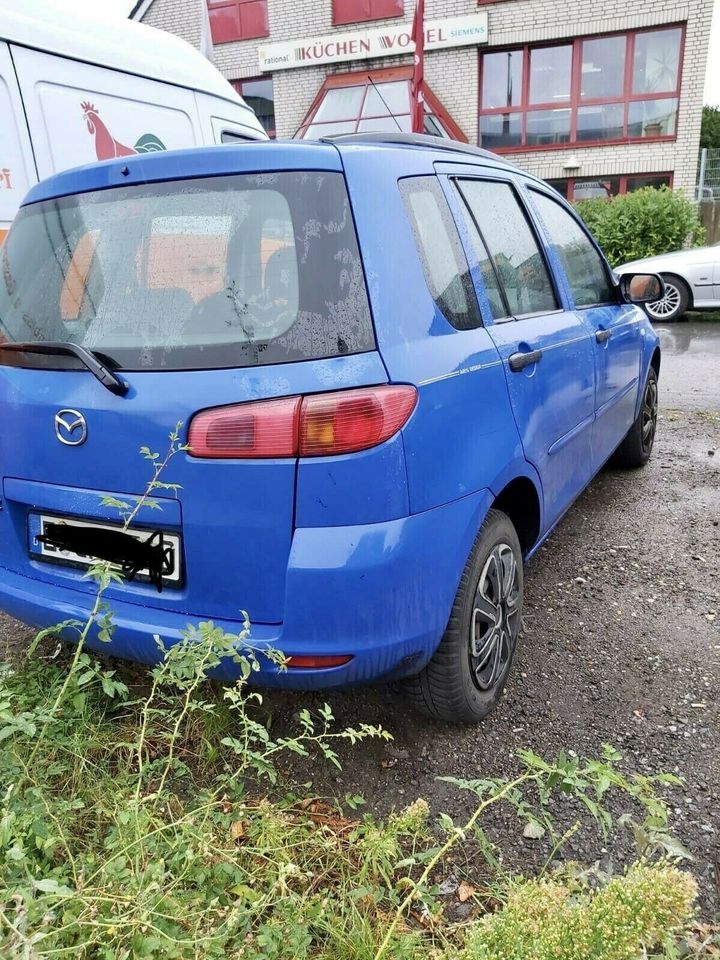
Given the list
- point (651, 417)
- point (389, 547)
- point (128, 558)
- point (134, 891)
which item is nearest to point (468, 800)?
point (389, 547)

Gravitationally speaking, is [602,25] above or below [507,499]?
above

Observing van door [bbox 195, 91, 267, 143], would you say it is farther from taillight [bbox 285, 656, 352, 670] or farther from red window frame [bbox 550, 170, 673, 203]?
red window frame [bbox 550, 170, 673, 203]

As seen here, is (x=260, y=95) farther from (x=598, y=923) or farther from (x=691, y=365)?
(x=598, y=923)

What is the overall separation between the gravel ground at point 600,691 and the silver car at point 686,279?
27.0 ft

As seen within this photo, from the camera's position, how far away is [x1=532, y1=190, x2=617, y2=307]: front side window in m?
3.60

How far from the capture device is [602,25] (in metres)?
17.5

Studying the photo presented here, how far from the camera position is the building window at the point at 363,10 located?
18734mm

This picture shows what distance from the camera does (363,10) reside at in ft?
62.5

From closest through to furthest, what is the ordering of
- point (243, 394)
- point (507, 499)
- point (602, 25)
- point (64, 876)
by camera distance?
point (64, 876)
point (243, 394)
point (507, 499)
point (602, 25)

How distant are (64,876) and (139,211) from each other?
5.77 feet

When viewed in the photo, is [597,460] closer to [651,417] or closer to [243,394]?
[651,417]

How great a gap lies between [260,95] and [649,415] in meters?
18.8

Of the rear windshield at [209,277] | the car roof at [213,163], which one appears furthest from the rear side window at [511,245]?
the rear windshield at [209,277]

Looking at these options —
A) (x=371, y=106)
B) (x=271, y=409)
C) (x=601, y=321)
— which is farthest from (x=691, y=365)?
(x=371, y=106)
